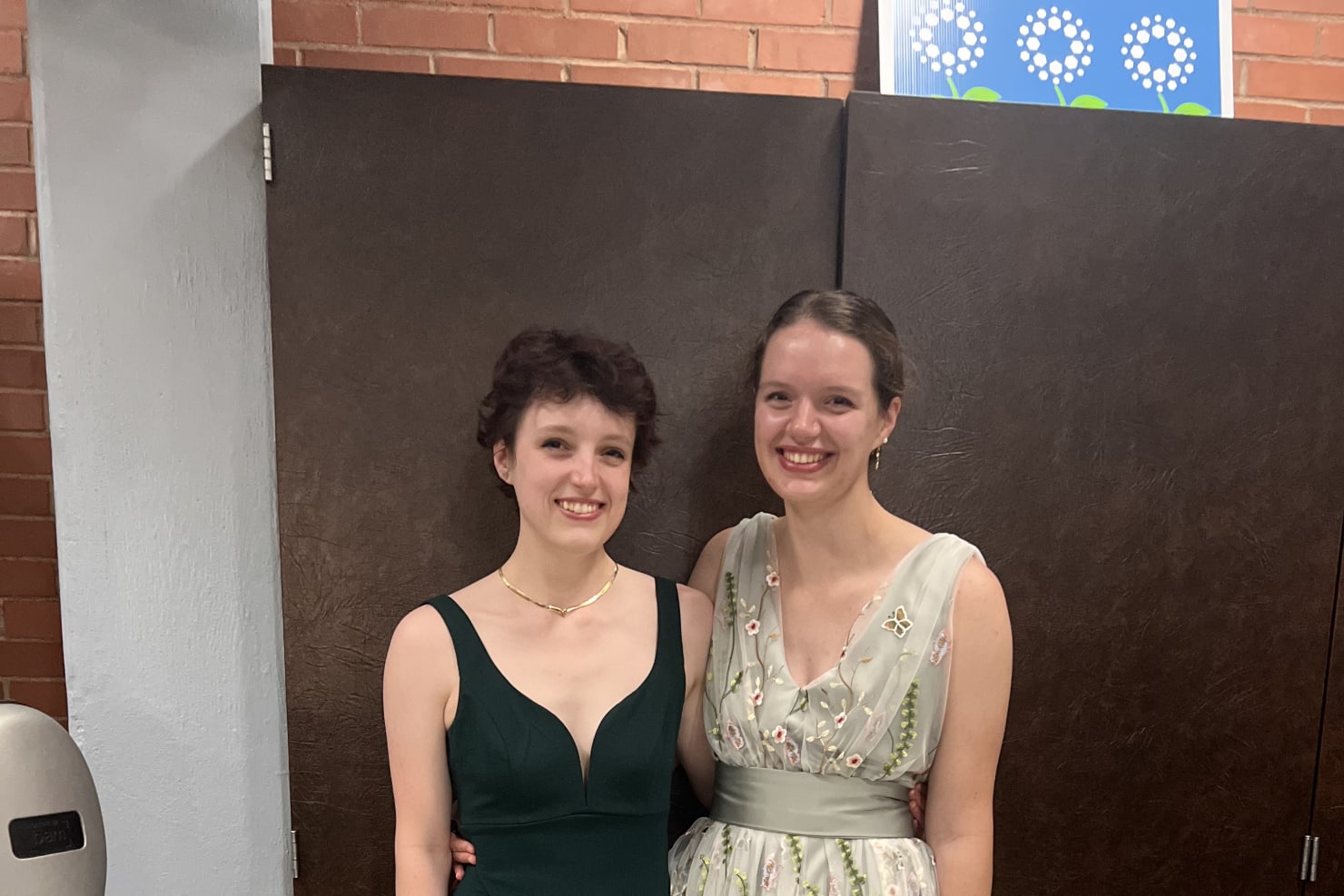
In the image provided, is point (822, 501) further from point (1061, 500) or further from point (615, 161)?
point (615, 161)

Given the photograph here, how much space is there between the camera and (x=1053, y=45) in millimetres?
1807

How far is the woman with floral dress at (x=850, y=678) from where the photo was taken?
136 cm

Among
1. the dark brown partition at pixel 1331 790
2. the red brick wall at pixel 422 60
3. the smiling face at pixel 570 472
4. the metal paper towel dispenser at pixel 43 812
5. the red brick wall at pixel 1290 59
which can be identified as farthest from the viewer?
the red brick wall at pixel 1290 59

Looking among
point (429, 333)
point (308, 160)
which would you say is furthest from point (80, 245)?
point (429, 333)

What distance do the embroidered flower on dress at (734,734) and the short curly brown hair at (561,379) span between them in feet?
1.47

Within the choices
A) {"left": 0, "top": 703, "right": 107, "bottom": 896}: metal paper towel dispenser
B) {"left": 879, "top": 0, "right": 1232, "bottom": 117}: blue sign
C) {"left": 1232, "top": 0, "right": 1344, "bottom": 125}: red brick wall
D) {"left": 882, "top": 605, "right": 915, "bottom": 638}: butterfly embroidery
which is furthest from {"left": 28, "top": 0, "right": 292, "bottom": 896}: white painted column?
{"left": 1232, "top": 0, "right": 1344, "bottom": 125}: red brick wall

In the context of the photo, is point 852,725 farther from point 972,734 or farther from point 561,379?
point 561,379

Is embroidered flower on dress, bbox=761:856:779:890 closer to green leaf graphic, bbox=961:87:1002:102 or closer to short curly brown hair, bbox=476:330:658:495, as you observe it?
short curly brown hair, bbox=476:330:658:495

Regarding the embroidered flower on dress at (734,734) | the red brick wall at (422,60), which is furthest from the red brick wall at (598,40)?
the embroidered flower on dress at (734,734)

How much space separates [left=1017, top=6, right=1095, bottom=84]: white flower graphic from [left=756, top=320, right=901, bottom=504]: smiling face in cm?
89

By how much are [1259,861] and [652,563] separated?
1.34 m

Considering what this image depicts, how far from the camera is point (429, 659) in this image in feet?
4.42

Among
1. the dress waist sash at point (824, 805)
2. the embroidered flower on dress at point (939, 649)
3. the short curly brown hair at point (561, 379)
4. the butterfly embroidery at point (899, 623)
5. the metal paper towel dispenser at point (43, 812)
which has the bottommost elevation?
the dress waist sash at point (824, 805)

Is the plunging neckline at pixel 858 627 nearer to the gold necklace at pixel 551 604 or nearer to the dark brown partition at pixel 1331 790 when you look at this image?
the gold necklace at pixel 551 604
